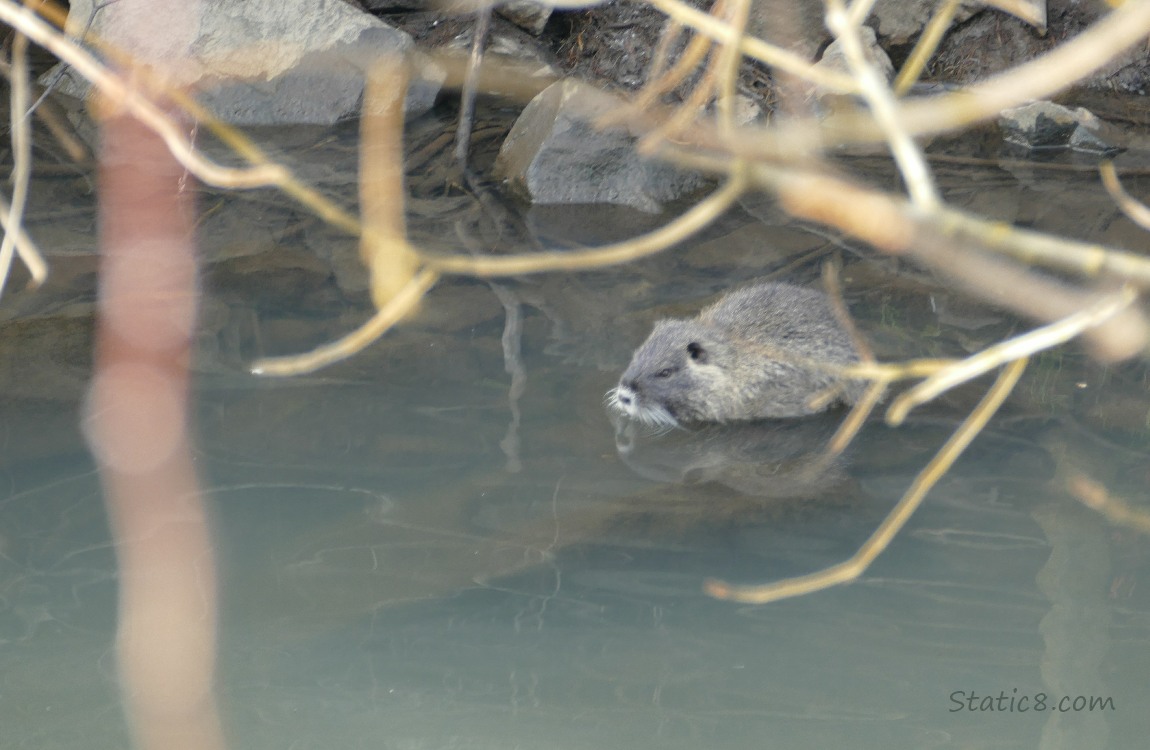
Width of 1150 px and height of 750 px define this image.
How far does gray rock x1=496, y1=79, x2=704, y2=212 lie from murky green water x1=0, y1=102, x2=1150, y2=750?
1.57 meters

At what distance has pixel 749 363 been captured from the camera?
5.52 meters

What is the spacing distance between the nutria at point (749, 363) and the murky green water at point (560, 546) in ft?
0.55

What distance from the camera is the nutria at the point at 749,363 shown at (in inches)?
213

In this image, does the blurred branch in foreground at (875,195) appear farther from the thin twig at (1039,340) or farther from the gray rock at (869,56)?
the gray rock at (869,56)

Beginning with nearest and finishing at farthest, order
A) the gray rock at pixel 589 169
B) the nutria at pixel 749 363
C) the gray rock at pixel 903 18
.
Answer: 1. the nutria at pixel 749 363
2. the gray rock at pixel 589 169
3. the gray rock at pixel 903 18

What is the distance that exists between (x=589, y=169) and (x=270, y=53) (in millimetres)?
2849

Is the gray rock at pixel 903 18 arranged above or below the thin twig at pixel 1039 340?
above

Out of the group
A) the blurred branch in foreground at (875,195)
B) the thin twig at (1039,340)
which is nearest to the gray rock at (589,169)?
the blurred branch in foreground at (875,195)

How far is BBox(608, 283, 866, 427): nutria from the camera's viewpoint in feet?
17.8

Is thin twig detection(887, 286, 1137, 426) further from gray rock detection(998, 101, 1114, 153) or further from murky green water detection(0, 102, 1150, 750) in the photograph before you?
gray rock detection(998, 101, 1114, 153)

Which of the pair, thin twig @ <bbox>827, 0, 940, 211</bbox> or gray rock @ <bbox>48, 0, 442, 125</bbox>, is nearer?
thin twig @ <bbox>827, 0, 940, 211</bbox>

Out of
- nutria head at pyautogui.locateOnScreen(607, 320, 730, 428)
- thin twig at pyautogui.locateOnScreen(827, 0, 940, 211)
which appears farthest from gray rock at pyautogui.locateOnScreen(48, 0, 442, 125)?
thin twig at pyautogui.locateOnScreen(827, 0, 940, 211)

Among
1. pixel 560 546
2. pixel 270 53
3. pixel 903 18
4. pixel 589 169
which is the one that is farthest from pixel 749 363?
pixel 903 18

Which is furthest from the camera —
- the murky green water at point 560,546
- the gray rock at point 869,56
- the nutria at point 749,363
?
the gray rock at point 869,56
